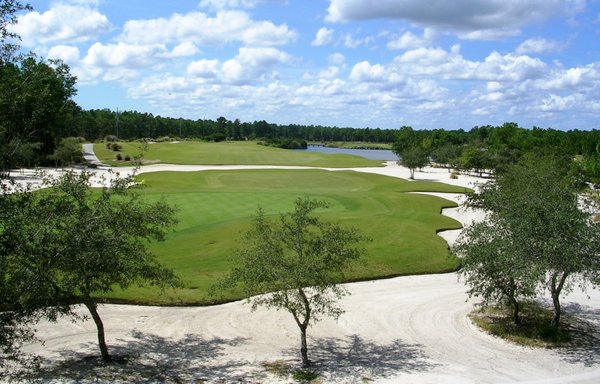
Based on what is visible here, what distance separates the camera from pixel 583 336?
23.9m

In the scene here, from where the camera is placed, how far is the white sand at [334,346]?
63.5 ft

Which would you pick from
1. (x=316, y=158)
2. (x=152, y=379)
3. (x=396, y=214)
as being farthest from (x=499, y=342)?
(x=316, y=158)

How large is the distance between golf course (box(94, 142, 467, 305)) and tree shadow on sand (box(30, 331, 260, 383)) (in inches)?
89.2

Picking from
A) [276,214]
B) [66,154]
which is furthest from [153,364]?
[66,154]

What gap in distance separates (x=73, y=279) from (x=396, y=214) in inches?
1372

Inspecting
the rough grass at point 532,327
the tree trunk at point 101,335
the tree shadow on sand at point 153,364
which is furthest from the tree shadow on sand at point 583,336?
the tree trunk at point 101,335

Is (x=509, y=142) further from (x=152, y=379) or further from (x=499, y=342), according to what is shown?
(x=152, y=379)

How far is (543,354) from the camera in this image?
2192 cm

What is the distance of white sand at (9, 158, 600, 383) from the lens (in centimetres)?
1934

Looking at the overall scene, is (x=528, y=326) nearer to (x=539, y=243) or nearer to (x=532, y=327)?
(x=532, y=327)

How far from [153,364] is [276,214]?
25.1m

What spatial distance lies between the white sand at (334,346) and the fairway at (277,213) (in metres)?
2.07

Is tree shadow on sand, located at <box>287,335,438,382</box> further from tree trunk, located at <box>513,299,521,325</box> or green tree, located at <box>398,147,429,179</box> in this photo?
green tree, located at <box>398,147,429,179</box>

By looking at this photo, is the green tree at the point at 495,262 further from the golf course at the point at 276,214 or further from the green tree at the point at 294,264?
the green tree at the point at 294,264
